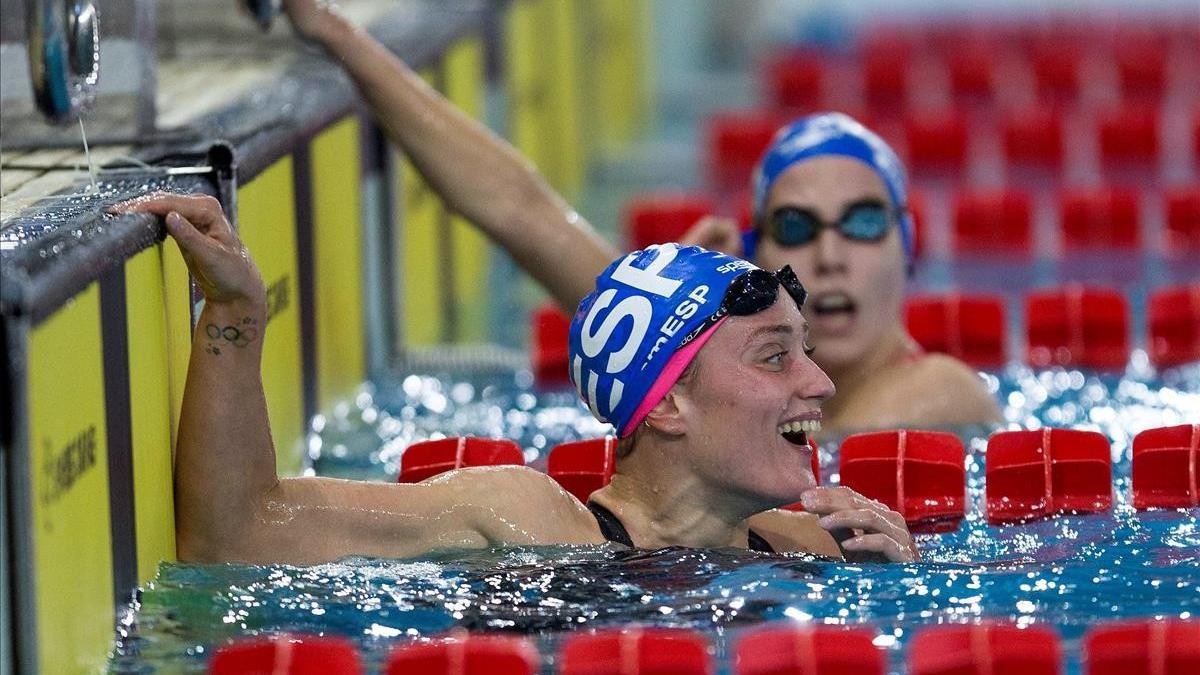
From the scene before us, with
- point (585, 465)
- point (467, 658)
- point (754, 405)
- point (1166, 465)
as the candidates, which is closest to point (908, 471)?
point (1166, 465)

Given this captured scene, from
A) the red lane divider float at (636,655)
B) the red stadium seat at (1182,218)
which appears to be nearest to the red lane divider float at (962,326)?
the red stadium seat at (1182,218)

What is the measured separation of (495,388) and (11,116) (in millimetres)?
1778

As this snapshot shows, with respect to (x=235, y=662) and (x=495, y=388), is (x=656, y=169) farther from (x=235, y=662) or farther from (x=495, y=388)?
(x=235, y=662)

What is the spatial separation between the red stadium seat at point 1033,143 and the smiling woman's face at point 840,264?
185 inches

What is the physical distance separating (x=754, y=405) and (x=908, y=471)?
29.9 inches

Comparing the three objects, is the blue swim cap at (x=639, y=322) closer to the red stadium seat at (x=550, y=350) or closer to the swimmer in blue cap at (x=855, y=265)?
the swimmer in blue cap at (x=855, y=265)

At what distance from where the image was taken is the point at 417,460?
12.1 feet

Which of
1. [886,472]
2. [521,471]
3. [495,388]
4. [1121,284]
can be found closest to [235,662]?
[521,471]

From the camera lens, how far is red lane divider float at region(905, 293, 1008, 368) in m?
5.25

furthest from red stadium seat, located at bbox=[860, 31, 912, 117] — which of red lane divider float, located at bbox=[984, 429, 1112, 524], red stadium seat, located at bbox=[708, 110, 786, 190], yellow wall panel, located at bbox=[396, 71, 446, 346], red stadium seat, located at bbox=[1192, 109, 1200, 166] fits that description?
red lane divider float, located at bbox=[984, 429, 1112, 524]

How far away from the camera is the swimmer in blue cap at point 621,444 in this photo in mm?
2877

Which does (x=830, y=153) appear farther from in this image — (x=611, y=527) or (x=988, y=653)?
(x=988, y=653)

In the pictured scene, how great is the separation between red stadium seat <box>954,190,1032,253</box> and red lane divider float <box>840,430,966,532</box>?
144 inches

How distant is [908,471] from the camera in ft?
12.1
